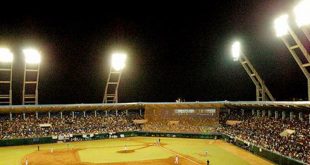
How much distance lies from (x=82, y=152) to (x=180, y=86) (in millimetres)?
28556

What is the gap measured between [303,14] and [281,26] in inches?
244

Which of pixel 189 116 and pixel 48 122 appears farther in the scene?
pixel 189 116

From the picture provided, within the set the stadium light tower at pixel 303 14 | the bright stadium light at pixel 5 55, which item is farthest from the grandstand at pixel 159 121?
the stadium light tower at pixel 303 14

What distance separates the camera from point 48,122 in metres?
56.7

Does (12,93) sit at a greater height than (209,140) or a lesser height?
greater

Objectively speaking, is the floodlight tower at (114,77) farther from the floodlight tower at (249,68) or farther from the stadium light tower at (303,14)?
the stadium light tower at (303,14)

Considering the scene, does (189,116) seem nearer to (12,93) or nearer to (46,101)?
(46,101)

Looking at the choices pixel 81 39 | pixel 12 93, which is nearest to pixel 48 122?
pixel 12 93

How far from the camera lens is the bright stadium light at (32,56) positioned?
50312 mm

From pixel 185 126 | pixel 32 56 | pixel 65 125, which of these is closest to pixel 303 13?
pixel 185 126

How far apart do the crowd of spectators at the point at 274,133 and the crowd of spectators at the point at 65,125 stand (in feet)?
63.8

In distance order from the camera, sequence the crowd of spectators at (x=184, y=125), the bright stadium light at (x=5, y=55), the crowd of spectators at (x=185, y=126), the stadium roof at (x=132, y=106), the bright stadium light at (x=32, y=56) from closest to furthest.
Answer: the crowd of spectators at (x=185, y=126)
the bright stadium light at (x=5, y=55)
the bright stadium light at (x=32, y=56)
the stadium roof at (x=132, y=106)
the crowd of spectators at (x=184, y=125)

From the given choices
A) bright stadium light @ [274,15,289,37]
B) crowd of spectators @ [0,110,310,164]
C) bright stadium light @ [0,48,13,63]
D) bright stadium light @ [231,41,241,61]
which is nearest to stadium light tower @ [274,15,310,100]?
bright stadium light @ [274,15,289,37]

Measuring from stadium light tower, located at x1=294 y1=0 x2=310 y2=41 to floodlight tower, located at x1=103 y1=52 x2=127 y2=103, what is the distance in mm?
33414
